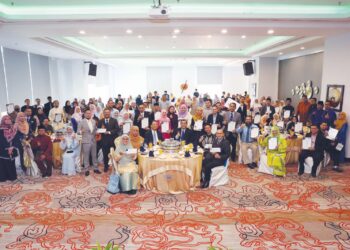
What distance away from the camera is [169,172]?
5.36 metres

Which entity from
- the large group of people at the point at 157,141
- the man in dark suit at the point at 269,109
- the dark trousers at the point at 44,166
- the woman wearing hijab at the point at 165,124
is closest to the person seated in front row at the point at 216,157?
the large group of people at the point at 157,141

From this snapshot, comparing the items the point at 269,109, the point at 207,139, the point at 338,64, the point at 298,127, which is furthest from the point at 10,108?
the point at 338,64

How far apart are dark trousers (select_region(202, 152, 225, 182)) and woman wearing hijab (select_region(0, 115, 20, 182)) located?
14.1 feet

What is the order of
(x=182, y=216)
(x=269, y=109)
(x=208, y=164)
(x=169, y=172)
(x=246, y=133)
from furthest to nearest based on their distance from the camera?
(x=269, y=109) < (x=246, y=133) < (x=208, y=164) < (x=169, y=172) < (x=182, y=216)

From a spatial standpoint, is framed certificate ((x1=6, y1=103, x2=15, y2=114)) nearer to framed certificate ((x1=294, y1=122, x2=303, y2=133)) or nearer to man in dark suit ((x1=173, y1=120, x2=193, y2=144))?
man in dark suit ((x1=173, y1=120, x2=193, y2=144))

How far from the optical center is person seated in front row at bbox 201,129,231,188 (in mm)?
5789

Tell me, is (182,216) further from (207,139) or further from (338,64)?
(338,64)

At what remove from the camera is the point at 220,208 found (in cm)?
486

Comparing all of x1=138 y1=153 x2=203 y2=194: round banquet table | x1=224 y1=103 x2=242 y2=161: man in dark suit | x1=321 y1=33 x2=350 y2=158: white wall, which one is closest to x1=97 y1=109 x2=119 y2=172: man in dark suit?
x1=138 y1=153 x2=203 y2=194: round banquet table

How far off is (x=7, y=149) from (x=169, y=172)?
375 cm

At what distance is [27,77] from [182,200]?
10.7m

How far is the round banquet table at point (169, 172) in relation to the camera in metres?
5.31

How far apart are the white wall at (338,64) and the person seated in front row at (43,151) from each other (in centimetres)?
779

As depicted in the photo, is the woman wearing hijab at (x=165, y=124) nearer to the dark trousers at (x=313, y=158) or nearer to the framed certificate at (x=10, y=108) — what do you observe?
the dark trousers at (x=313, y=158)
